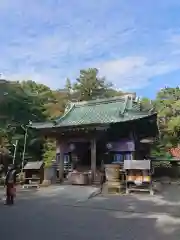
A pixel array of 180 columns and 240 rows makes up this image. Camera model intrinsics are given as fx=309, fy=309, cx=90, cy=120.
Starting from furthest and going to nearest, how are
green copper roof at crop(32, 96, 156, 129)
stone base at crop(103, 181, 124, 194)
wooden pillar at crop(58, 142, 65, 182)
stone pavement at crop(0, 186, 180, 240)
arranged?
wooden pillar at crop(58, 142, 65, 182), green copper roof at crop(32, 96, 156, 129), stone base at crop(103, 181, 124, 194), stone pavement at crop(0, 186, 180, 240)

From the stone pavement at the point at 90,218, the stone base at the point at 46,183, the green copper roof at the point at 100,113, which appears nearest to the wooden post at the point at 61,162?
the stone base at the point at 46,183

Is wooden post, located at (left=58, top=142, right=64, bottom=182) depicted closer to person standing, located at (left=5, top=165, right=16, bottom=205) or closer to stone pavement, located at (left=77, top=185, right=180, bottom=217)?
stone pavement, located at (left=77, top=185, right=180, bottom=217)

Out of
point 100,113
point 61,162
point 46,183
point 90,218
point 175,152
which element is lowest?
point 90,218

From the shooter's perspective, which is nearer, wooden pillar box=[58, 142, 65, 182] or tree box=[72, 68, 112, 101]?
wooden pillar box=[58, 142, 65, 182]

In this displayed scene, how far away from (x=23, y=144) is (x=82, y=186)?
1261 centimetres

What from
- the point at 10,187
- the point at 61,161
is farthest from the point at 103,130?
the point at 10,187

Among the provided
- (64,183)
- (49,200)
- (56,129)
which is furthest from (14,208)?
(56,129)

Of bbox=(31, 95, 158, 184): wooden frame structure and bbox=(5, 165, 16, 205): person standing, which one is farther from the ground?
bbox=(31, 95, 158, 184): wooden frame structure

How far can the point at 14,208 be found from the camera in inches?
432

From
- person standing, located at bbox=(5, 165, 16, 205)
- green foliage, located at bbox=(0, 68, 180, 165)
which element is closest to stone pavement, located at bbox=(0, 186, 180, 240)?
Result: person standing, located at bbox=(5, 165, 16, 205)

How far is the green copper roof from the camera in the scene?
1830cm

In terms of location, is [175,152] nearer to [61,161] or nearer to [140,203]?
[61,161]

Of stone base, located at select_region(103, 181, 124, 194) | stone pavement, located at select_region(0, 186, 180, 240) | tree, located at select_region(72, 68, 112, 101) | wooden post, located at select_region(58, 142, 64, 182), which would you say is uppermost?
tree, located at select_region(72, 68, 112, 101)

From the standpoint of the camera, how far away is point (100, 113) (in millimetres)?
20938
